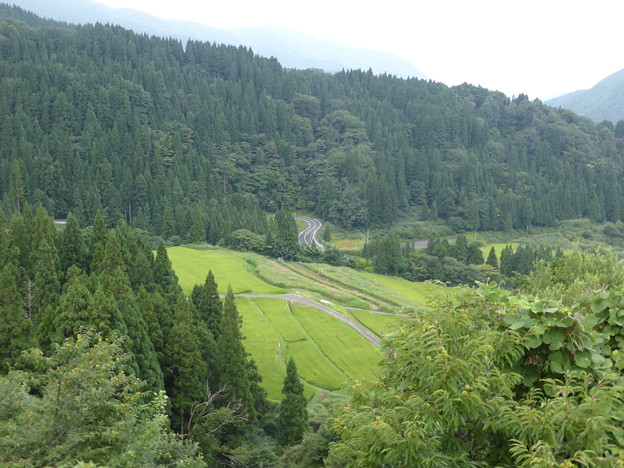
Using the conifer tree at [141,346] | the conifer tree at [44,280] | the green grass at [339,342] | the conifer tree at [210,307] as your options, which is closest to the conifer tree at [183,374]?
the conifer tree at [141,346]

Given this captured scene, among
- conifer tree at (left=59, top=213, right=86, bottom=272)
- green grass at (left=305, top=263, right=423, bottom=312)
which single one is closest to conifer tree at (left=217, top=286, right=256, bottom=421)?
conifer tree at (left=59, top=213, right=86, bottom=272)

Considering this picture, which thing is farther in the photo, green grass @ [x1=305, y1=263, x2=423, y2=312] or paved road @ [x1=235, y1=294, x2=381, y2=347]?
green grass @ [x1=305, y1=263, x2=423, y2=312]

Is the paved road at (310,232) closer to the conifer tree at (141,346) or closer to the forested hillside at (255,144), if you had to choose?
the forested hillside at (255,144)

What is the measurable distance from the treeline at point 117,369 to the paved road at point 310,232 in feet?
168

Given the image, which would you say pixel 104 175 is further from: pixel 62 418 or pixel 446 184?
pixel 62 418

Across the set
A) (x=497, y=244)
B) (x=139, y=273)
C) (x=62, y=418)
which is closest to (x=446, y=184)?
(x=497, y=244)

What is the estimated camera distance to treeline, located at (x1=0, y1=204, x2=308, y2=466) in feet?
35.8

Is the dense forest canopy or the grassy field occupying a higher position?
the dense forest canopy

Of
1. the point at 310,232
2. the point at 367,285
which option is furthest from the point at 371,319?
the point at 310,232

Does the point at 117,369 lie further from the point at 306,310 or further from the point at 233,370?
the point at 306,310

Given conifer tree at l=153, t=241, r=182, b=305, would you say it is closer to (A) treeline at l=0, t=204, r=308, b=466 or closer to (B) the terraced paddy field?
(A) treeline at l=0, t=204, r=308, b=466

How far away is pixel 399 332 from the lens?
7484 mm

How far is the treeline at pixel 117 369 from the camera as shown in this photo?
10922 mm

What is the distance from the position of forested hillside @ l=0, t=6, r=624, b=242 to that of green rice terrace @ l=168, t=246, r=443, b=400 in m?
19.3
